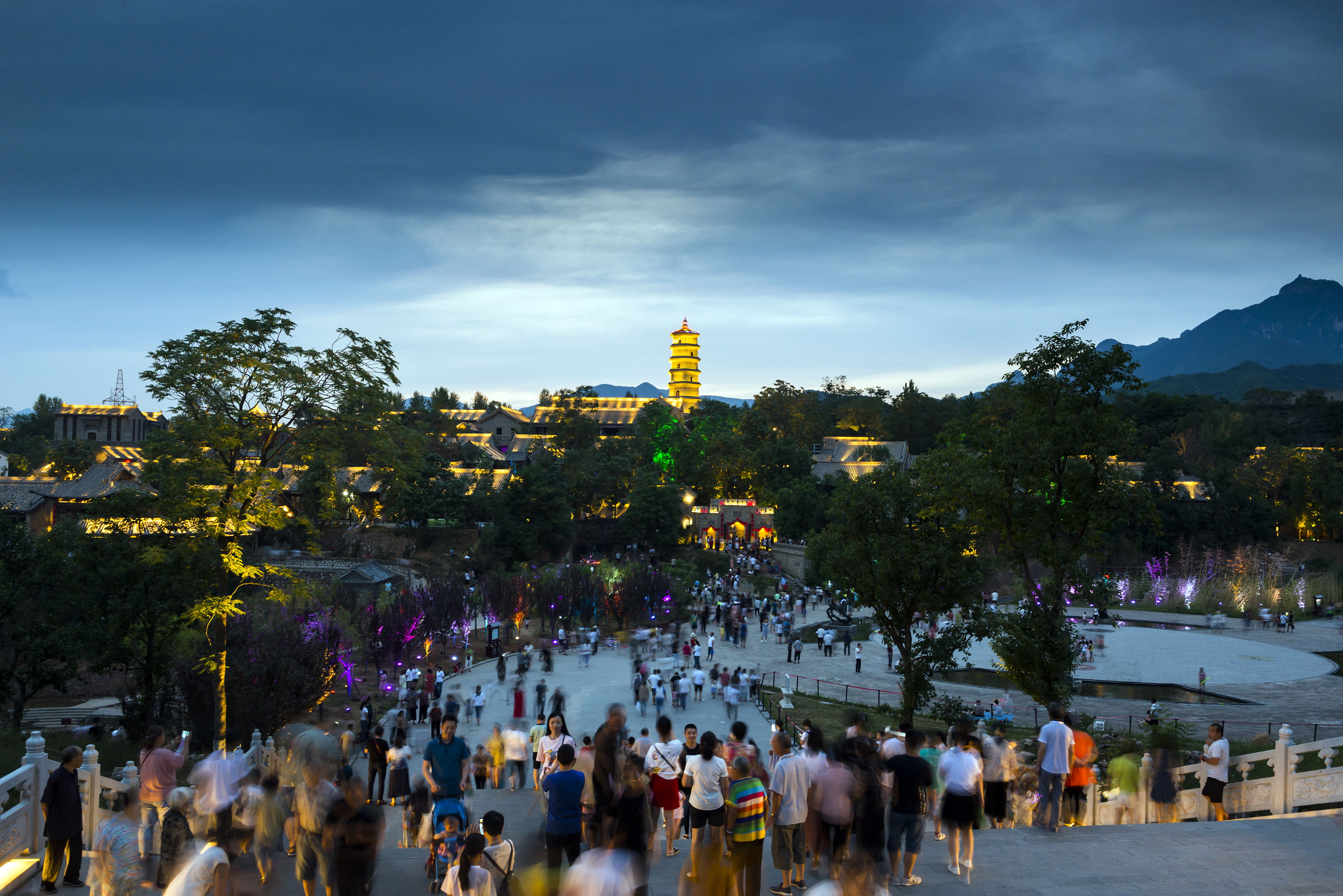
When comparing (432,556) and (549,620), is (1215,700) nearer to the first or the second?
(549,620)

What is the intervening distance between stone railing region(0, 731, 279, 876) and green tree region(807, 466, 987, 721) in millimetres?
14173

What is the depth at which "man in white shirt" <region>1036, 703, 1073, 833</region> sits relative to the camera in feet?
29.1

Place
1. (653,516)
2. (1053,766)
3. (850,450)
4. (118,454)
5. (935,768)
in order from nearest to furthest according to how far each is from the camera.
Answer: (1053,766) < (935,768) < (653,516) < (118,454) < (850,450)

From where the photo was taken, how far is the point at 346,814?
20.3ft

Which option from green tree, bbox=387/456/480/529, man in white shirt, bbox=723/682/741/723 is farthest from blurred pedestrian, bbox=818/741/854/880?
green tree, bbox=387/456/480/529

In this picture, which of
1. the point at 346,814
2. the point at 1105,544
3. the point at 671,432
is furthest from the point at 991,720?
the point at 671,432

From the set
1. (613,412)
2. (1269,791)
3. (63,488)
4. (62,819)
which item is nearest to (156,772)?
(62,819)

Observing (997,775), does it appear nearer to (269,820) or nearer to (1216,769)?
(1216,769)

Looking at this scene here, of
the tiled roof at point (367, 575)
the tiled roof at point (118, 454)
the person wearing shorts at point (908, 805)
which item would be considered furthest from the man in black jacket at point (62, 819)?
the tiled roof at point (118, 454)

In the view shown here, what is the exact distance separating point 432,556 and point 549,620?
68.9 ft

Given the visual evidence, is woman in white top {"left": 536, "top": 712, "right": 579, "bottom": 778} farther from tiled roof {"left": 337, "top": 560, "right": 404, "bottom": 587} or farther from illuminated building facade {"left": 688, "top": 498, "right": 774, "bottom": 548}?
illuminated building facade {"left": 688, "top": 498, "right": 774, "bottom": 548}

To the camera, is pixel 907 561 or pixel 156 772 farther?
pixel 907 561

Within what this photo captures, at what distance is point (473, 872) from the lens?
5.85 meters

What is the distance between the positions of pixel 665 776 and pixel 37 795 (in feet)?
18.9
